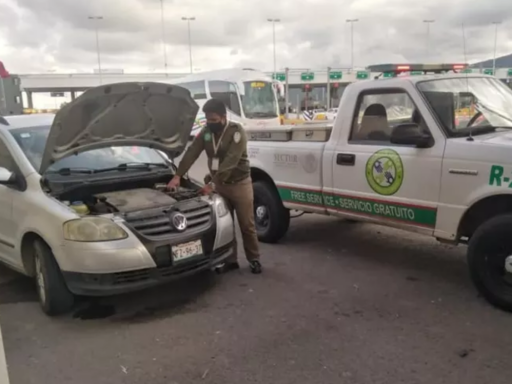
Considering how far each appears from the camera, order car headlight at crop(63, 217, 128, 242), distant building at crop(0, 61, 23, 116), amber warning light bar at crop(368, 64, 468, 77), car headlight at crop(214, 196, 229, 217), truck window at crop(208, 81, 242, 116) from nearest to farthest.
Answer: car headlight at crop(63, 217, 128, 242)
car headlight at crop(214, 196, 229, 217)
amber warning light bar at crop(368, 64, 468, 77)
distant building at crop(0, 61, 23, 116)
truck window at crop(208, 81, 242, 116)

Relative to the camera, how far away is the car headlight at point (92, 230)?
4.23 meters

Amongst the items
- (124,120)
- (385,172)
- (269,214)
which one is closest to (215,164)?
(124,120)

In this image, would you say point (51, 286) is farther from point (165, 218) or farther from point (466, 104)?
point (466, 104)

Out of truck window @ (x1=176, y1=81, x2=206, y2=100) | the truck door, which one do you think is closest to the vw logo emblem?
the truck door

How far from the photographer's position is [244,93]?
20.6 metres

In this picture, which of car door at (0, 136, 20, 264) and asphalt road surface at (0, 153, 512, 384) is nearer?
asphalt road surface at (0, 153, 512, 384)

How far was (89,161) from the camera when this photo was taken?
5.25m

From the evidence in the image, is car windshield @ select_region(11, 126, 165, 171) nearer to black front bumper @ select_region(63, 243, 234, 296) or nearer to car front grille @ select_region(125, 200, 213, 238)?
car front grille @ select_region(125, 200, 213, 238)

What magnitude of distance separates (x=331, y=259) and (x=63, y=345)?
312cm


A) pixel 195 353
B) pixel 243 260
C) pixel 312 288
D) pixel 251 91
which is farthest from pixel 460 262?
pixel 251 91

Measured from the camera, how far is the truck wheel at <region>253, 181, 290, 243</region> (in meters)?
6.50

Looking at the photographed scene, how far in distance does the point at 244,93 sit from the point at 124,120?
15.9m

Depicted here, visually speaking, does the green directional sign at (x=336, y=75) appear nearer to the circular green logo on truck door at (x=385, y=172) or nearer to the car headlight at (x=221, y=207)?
the circular green logo on truck door at (x=385, y=172)

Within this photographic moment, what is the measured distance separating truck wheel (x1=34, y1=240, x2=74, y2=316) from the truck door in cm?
292
